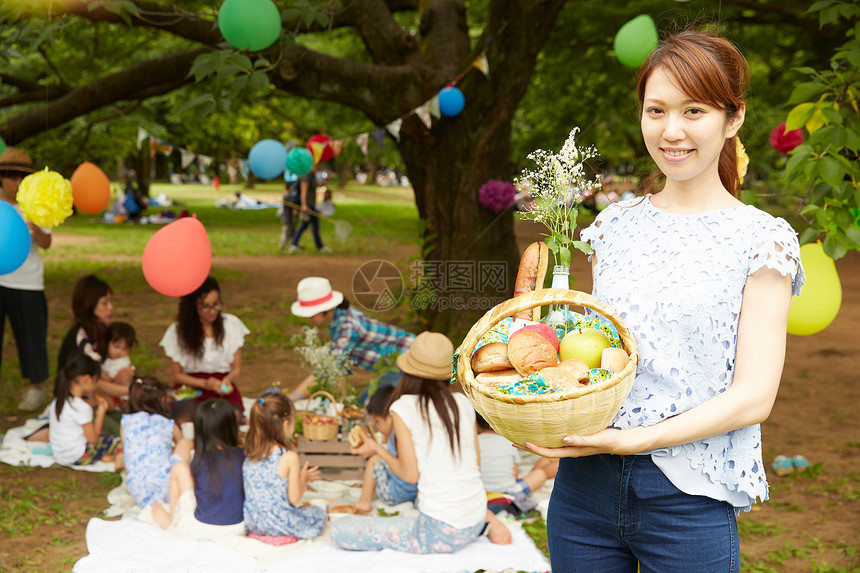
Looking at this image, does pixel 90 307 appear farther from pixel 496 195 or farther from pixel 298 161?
pixel 496 195

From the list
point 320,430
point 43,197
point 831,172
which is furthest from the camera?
point 320,430

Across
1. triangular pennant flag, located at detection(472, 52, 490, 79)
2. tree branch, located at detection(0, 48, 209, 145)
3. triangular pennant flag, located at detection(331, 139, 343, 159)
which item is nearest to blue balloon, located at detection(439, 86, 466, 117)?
triangular pennant flag, located at detection(472, 52, 490, 79)

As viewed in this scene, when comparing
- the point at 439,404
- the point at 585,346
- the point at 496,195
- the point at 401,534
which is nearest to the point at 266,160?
the point at 496,195

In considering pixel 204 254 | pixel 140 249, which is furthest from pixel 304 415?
pixel 140 249

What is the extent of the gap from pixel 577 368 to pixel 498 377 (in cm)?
16

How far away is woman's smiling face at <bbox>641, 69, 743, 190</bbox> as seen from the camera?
1.36 meters

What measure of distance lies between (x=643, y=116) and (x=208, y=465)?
2843 millimetres

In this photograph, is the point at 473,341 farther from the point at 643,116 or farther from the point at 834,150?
the point at 834,150

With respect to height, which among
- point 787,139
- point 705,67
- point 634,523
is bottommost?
point 634,523

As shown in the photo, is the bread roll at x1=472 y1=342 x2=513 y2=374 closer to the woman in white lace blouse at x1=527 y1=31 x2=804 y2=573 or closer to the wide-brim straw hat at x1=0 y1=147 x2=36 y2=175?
the woman in white lace blouse at x1=527 y1=31 x2=804 y2=573

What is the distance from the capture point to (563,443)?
1381mm

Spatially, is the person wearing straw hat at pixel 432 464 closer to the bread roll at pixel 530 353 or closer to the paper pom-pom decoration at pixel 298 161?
the bread roll at pixel 530 353

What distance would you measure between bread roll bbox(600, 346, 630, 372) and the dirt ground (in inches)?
98.8

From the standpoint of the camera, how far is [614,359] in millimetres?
1385
